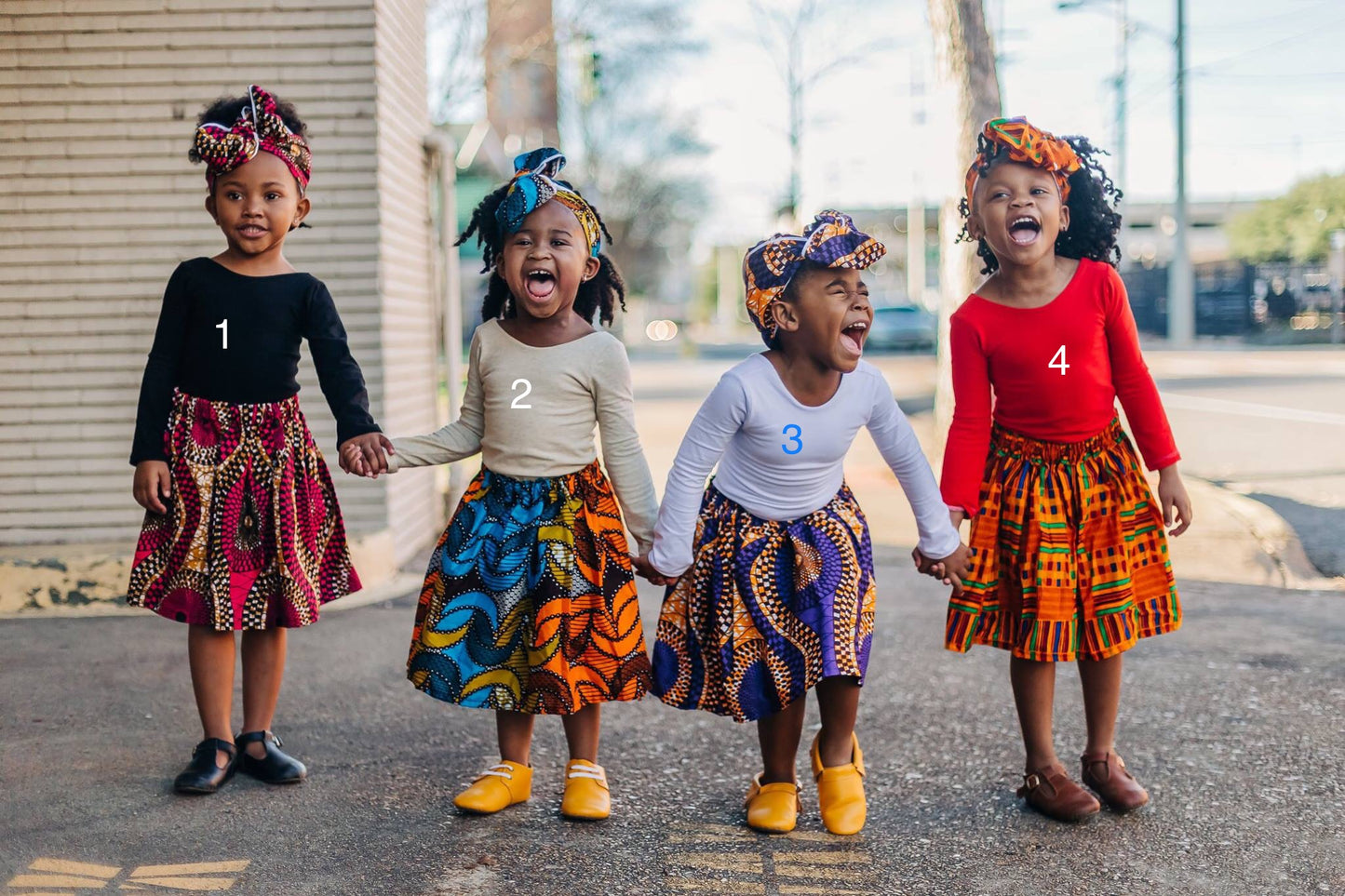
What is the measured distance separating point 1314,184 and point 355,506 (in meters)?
28.4

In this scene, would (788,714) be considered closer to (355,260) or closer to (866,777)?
(866,777)

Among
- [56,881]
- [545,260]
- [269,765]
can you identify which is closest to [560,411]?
[545,260]

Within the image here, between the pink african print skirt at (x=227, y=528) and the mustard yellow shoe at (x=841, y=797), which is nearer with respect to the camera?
the mustard yellow shoe at (x=841, y=797)

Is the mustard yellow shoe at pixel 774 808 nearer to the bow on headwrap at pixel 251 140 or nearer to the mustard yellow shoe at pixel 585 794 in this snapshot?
the mustard yellow shoe at pixel 585 794

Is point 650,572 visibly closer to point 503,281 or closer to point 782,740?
point 782,740

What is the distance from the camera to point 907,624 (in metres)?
5.55

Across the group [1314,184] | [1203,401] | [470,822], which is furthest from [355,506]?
[1314,184]

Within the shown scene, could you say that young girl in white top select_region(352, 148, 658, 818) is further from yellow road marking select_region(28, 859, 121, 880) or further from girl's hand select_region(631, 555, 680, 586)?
yellow road marking select_region(28, 859, 121, 880)

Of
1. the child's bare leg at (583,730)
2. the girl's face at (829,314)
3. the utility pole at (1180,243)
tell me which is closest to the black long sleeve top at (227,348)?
the child's bare leg at (583,730)

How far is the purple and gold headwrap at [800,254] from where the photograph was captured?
310 cm

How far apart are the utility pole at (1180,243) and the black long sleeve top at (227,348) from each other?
30373 millimetres

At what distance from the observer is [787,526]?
3.23m

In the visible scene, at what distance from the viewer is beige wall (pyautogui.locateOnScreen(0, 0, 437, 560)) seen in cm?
583

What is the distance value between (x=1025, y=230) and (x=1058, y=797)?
57.4 inches
